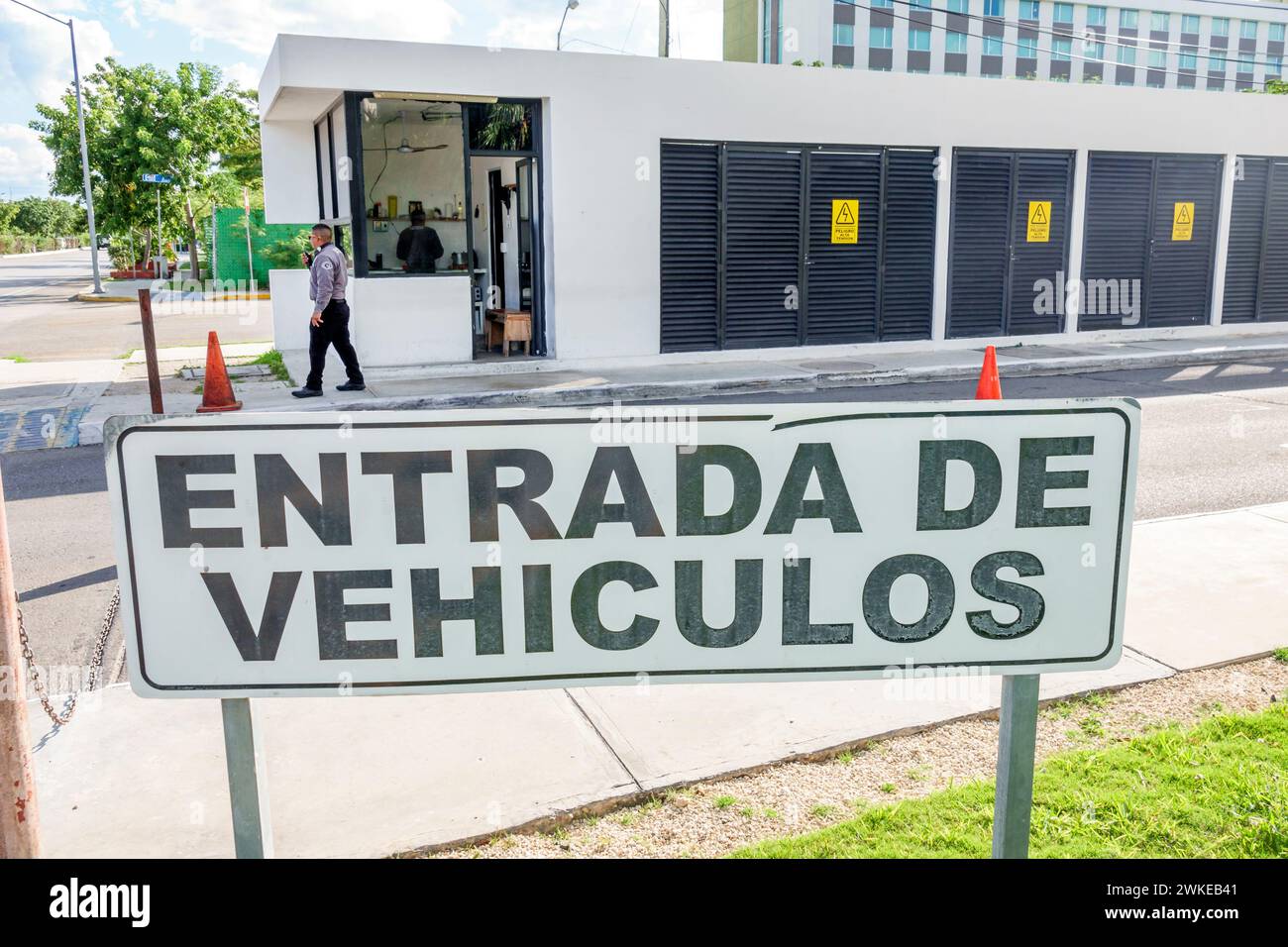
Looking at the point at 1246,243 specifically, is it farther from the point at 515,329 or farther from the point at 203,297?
the point at 203,297

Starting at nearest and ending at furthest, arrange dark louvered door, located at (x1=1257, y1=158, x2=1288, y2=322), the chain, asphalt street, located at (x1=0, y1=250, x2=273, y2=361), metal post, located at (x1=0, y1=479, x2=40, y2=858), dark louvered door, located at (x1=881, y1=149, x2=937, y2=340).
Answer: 1. metal post, located at (x1=0, y1=479, x2=40, y2=858)
2. the chain
3. dark louvered door, located at (x1=881, y1=149, x2=937, y2=340)
4. dark louvered door, located at (x1=1257, y1=158, x2=1288, y2=322)
5. asphalt street, located at (x1=0, y1=250, x2=273, y2=361)

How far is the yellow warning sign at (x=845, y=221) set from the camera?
15.6 metres

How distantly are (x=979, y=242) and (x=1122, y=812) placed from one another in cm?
1434

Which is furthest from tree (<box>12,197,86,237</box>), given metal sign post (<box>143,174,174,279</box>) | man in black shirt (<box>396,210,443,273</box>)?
man in black shirt (<box>396,210,443,273</box>)

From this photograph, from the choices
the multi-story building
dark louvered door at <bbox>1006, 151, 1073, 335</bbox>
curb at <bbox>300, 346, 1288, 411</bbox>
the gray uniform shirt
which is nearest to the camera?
the gray uniform shirt

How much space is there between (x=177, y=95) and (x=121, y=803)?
1639 inches

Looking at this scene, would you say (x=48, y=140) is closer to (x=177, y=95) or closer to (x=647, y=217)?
(x=177, y=95)

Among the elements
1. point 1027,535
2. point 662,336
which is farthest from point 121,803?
point 662,336

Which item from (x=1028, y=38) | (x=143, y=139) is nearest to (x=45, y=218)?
(x=143, y=139)

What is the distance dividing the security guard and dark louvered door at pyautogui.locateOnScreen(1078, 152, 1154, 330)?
11594 millimetres

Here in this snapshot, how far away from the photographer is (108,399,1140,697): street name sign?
89.4 inches

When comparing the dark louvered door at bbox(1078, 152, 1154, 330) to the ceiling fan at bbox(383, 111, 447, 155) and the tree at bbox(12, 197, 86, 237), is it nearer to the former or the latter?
the ceiling fan at bbox(383, 111, 447, 155)

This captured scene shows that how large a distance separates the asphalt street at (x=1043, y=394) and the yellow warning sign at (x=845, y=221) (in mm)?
2996

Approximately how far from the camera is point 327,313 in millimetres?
12109
